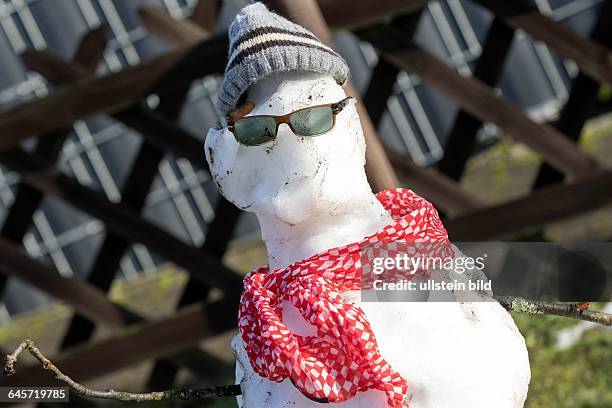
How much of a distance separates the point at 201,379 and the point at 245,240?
186cm

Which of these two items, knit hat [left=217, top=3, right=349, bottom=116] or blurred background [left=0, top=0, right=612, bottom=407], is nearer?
knit hat [left=217, top=3, right=349, bottom=116]

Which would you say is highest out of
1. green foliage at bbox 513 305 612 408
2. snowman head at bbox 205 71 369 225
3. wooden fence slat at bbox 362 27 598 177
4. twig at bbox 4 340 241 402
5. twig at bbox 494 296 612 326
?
snowman head at bbox 205 71 369 225

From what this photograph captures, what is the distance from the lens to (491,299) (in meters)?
2.00

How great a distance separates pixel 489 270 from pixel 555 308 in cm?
17

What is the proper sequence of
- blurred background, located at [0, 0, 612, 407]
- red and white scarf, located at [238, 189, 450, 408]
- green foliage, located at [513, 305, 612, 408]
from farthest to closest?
blurred background, located at [0, 0, 612, 407] < green foliage, located at [513, 305, 612, 408] < red and white scarf, located at [238, 189, 450, 408]

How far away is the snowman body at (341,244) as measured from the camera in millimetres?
1879

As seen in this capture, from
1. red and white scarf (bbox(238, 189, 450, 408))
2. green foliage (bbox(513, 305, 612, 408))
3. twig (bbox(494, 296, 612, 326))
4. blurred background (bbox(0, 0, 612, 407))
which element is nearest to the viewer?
red and white scarf (bbox(238, 189, 450, 408))

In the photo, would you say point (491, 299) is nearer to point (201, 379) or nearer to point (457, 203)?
point (457, 203)

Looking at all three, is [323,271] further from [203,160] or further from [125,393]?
[203,160]

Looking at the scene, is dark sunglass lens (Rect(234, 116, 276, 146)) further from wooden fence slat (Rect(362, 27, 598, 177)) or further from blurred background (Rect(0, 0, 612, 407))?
wooden fence slat (Rect(362, 27, 598, 177))

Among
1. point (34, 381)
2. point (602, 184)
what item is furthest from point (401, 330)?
point (34, 381)

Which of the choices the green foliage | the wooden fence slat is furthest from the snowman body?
the green foliage

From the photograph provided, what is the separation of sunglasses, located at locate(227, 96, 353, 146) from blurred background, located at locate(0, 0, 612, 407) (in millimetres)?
1912

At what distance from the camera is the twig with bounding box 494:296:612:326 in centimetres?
201
